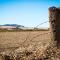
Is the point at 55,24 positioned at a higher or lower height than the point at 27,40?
higher

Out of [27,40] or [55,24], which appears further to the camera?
[27,40]

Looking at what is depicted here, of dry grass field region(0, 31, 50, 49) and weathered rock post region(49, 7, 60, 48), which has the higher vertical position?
weathered rock post region(49, 7, 60, 48)

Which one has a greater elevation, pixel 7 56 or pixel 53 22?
pixel 53 22

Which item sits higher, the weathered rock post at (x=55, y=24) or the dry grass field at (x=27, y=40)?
the weathered rock post at (x=55, y=24)

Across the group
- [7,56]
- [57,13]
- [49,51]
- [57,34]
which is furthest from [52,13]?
[7,56]

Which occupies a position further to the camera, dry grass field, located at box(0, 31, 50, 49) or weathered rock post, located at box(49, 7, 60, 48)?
weathered rock post, located at box(49, 7, 60, 48)

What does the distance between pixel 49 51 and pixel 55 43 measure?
2.07m

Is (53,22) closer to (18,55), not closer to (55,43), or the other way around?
(55,43)

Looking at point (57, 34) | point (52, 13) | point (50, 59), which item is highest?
point (52, 13)

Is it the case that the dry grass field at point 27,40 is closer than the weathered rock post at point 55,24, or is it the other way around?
the dry grass field at point 27,40

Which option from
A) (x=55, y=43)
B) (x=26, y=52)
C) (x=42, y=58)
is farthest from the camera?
(x=55, y=43)

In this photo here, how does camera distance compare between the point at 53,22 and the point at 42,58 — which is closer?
the point at 42,58

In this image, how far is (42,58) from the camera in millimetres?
6480

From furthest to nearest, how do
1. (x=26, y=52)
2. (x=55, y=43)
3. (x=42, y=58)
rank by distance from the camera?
(x=55, y=43), (x=26, y=52), (x=42, y=58)
